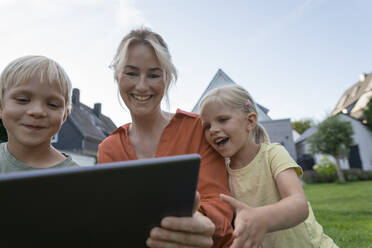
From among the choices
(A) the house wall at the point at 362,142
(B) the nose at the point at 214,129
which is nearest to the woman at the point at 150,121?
(B) the nose at the point at 214,129

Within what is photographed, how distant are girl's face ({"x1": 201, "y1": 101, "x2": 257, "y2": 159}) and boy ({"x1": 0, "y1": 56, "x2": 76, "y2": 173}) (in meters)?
1.05

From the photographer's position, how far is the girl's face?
203 cm

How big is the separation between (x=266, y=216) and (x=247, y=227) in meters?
0.13

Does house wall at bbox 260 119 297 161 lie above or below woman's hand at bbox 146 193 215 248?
below

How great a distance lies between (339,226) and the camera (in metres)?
4.99

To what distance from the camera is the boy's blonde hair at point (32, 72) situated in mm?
1768

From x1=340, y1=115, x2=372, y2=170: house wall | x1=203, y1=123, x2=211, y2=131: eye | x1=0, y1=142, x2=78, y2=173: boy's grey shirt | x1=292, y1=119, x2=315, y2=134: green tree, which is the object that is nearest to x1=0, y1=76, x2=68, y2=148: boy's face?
x1=0, y1=142, x2=78, y2=173: boy's grey shirt

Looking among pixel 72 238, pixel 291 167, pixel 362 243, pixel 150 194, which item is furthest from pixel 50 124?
pixel 362 243

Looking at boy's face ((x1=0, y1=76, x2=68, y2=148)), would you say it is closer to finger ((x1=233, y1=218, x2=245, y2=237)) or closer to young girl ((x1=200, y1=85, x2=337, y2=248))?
young girl ((x1=200, y1=85, x2=337, y2=248))

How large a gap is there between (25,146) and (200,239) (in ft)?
4.75

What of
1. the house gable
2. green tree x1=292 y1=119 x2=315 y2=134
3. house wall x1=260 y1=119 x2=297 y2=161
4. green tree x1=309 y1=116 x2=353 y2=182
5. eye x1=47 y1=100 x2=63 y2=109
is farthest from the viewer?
green tree x1=292 y1=119 x2=315 y2=134

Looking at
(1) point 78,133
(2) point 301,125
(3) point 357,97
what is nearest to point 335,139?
(3) point 357,97

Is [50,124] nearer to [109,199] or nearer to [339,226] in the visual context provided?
[109,199]

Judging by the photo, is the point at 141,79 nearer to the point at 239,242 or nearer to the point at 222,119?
the point at 222,119
